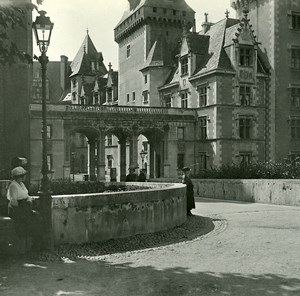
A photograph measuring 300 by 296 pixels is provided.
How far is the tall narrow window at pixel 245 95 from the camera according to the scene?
4056 centimetres

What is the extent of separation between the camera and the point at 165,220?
1170 cm

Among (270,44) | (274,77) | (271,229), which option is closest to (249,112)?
(274,77)

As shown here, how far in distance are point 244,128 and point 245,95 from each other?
286cm

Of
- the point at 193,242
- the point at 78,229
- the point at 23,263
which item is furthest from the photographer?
the point at 193,242

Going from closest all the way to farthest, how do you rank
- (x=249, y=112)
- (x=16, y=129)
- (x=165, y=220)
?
(x=165, y=220) < (x=16, y=129) < (x=249, y=112)

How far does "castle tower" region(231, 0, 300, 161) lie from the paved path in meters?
31.8

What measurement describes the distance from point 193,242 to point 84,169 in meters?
65.3

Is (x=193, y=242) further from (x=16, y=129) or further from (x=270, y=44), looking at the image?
(x=270, y=44)

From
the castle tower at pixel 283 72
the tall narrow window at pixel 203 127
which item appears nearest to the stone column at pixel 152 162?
the tall narrow window at pixel 203 127

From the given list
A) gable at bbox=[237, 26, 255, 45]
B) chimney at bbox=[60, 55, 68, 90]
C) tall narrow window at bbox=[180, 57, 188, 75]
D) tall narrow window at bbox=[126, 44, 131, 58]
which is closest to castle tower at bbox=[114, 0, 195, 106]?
tall narrow window at bbox=[126, 44, 131, 58]

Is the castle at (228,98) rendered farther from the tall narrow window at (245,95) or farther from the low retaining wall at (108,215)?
the low retaining wall at (108,215)

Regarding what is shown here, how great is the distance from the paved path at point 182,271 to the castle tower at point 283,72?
31772 mm

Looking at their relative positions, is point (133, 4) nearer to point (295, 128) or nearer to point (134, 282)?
point (295, 128)

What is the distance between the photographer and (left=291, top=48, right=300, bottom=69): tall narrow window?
42.0 m
